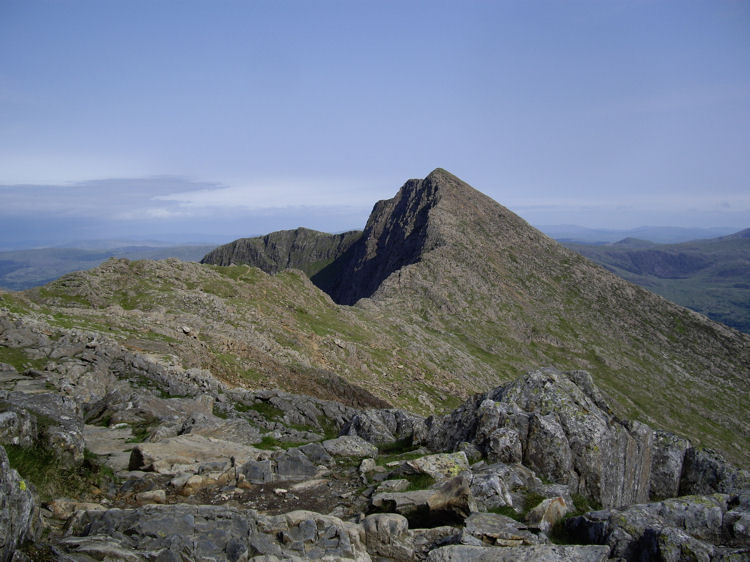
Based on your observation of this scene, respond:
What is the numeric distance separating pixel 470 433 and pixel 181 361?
24201mm

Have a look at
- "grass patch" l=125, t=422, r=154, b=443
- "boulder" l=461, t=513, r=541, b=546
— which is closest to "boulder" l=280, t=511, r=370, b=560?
"boulder" l=461, t=513, r=541, b=546

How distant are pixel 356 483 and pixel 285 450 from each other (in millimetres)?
4581

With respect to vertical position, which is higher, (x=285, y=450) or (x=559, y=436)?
(x=559, y=436)

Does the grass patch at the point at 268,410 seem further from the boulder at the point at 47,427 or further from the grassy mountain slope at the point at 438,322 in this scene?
the boulder at the point at 47,427

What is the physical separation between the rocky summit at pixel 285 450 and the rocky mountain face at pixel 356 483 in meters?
0.07

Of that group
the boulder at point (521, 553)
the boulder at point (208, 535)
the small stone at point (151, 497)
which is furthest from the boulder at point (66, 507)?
the boulder at point (521, 553)

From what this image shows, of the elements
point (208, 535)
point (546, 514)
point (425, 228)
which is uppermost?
point (425, 228)

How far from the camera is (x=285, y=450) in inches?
810

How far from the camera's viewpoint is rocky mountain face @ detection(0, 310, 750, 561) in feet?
37.1

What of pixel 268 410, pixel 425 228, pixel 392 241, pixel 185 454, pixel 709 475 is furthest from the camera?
pixel 392 241

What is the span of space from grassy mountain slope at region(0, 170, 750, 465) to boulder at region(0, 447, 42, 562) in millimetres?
26384

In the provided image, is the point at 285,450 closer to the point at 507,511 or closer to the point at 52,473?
the point at 52,473

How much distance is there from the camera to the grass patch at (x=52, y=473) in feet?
40.7

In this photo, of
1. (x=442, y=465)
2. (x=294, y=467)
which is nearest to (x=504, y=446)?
(x=442, y=465)
